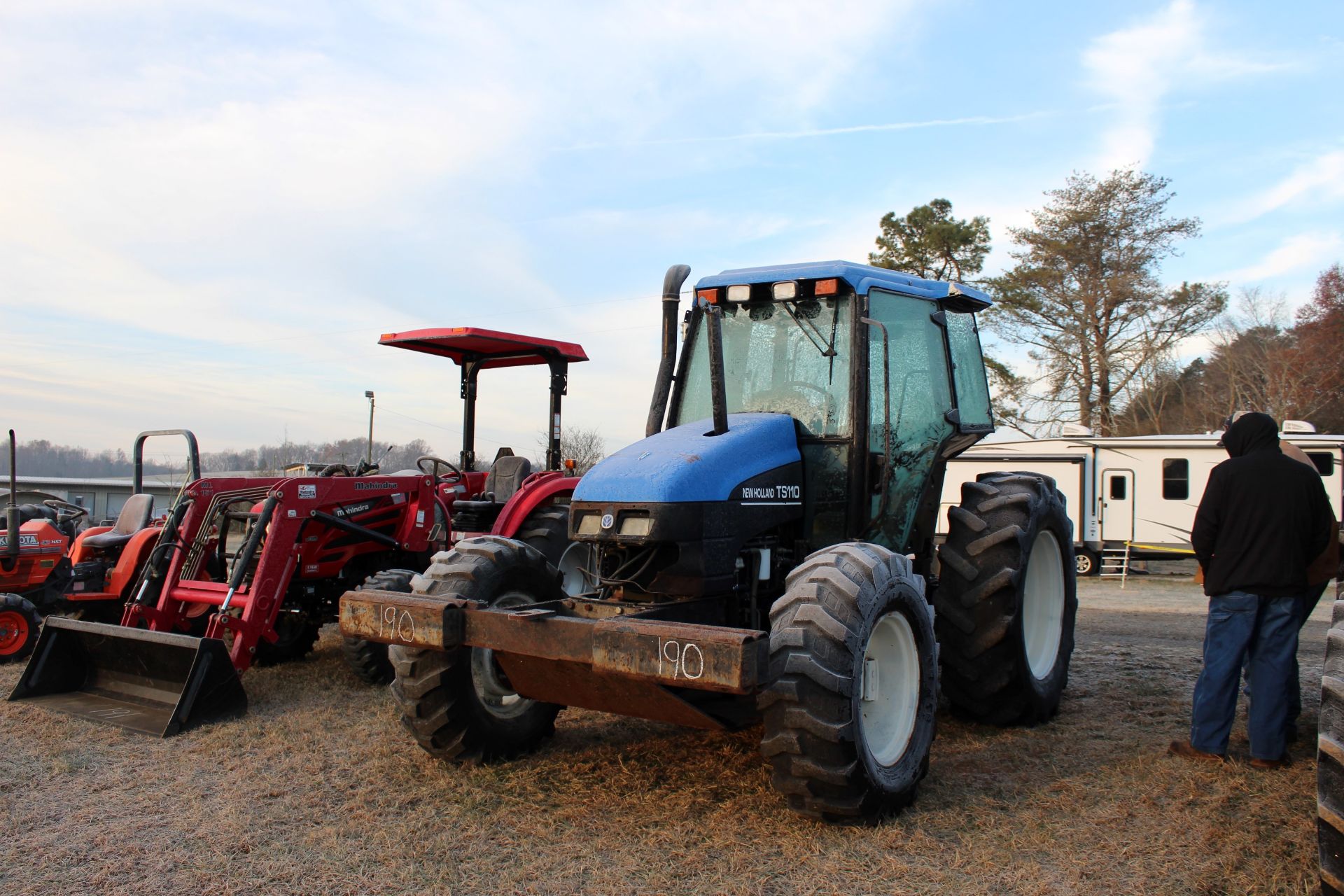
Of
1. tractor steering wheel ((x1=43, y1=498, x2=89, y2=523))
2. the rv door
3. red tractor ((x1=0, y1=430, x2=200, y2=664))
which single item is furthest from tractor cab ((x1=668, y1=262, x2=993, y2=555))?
the rv door

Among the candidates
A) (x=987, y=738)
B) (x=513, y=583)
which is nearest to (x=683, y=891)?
(x=513, y=583)

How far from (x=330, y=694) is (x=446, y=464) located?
8.78 feet

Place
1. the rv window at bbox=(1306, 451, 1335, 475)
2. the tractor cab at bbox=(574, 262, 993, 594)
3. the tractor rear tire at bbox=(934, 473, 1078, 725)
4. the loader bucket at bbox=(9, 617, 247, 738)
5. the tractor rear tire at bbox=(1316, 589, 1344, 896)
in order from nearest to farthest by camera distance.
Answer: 1. the tractor rear tire at bbox=(1316, 589, 1344, 896)
2. the tractor cab at bbox=(574, 262, 993, 594)
3. the tractor rear tire at bbox=(934, 473, 1078, 725)
4. the loader bucket at bbox=(9, 617, 247, 738)
5. the rv window at bbox=(1306, 451, 1335, 475)

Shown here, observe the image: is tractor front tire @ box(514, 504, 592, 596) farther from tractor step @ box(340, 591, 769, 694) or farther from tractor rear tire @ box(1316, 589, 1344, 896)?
tractor rear tire @ box(1316, 589, 1344, 896)

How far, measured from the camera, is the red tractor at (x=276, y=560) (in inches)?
232

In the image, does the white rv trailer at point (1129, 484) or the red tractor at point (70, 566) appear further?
the white rv trailer at point (1129, 484)

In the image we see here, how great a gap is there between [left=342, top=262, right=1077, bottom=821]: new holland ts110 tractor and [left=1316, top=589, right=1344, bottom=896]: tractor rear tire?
4.83 ft

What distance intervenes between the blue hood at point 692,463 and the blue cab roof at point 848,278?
76 cm

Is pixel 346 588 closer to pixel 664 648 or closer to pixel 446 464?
pixel 446 464

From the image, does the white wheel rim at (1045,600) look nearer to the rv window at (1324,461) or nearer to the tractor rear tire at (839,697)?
the tractor rear tire at (839,697)

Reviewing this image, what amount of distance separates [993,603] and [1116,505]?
557 inches

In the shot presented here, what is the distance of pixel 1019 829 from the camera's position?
3889 millimetres

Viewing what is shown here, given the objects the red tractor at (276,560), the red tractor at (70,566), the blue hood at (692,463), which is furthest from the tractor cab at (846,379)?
the red tractor at (70,566)

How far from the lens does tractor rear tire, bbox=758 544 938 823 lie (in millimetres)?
3645
